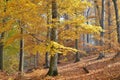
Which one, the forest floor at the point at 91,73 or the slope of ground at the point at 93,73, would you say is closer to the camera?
the slope of ground at the point at 93,73

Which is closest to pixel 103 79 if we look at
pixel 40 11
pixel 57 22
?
pixel 57 22

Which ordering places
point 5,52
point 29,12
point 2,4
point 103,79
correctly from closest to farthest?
Result: point 103,79 → point 29,12 → point 2,4 → point 5,52

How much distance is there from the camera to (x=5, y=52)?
108ft

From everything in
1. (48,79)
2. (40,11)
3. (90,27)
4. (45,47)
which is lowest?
(48,79)

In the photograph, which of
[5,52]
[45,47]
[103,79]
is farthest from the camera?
[5,52]

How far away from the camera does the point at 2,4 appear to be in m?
20.6

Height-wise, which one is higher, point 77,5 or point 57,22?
point 77,5

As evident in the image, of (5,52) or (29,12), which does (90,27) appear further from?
(5,52)

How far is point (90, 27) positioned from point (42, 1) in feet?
11.1

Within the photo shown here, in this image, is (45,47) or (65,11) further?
(65,11)

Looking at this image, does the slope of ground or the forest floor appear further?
the forest floor

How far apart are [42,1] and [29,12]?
1.09 meters

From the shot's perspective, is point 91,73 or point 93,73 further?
point 91,73

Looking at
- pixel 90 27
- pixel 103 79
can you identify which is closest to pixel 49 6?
pixel 90 27
